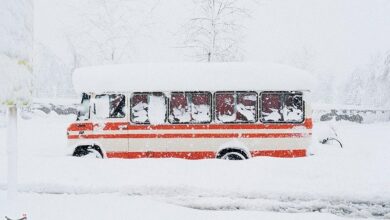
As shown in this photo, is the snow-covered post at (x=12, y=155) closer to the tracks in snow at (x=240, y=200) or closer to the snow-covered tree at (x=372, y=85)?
the tracks in snow at (x=240, y=200)

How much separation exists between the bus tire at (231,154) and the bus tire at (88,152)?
3.36 metres

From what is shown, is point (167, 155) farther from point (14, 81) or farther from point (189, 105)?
point (14, 81)

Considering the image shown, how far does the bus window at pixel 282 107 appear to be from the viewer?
36.0 feet

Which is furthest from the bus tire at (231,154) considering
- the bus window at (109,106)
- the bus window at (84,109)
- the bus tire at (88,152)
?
the bus window at (84,109)

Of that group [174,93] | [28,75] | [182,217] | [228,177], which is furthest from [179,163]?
[28,75]

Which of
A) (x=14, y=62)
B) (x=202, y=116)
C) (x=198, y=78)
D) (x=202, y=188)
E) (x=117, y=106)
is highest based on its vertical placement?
(x=198, y=78)

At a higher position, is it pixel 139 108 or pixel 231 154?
pixel 139 108

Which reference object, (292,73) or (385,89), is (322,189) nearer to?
(292,73)

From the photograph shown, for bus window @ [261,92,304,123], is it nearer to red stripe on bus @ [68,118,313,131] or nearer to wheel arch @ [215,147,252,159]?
red stripe on bus @ [68,118,313,131]

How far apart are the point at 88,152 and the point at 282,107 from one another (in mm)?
5559

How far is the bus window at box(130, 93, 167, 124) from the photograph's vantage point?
11.1 metres

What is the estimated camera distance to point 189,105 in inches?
437

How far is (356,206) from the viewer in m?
7.74

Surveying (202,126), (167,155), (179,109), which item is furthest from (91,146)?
(202,126)
